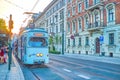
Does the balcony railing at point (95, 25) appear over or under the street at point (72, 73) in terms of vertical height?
over

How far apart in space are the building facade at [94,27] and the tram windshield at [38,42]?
17150 mm

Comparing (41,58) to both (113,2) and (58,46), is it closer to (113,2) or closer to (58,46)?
(113,2)

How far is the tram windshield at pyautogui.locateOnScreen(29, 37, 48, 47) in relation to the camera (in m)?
18.5

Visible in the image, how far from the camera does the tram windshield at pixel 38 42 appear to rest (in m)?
18.5

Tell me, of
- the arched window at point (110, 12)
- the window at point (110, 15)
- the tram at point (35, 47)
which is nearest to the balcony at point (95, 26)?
the arched window at point (110, 12)

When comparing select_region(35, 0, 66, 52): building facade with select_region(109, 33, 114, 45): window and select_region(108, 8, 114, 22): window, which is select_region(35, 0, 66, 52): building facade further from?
select_region(109, 33, 114, 45): window

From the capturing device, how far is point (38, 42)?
18703 millimetres

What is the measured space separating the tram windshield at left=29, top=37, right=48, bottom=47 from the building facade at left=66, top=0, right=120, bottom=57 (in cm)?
1715

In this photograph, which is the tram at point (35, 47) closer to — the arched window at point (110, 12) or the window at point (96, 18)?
the arched window at point (110, 12)

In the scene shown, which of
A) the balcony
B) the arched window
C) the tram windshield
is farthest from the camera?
the balcony

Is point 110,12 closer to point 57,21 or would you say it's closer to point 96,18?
point 96,18

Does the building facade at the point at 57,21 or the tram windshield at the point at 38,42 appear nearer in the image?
the tram windshield at the point at 38,42

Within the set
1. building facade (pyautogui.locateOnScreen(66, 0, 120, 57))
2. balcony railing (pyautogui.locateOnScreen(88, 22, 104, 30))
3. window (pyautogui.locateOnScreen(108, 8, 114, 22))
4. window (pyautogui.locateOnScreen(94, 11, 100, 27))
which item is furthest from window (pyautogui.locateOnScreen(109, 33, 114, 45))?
window (pyautogui.locateOnScreen(94, 11, 100, 27))

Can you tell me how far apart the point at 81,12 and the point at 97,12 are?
7773 millimetres
